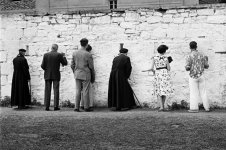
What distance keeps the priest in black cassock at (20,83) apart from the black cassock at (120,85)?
2313mm

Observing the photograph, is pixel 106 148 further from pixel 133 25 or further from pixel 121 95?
pixel 133 25

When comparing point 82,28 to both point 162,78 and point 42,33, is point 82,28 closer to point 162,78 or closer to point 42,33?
point 42,33

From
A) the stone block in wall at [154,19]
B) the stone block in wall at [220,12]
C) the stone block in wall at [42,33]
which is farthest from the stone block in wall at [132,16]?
the stone block in wall at [42,33]

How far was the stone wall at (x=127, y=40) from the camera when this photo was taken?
10102 mm

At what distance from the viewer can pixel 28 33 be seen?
1128cm

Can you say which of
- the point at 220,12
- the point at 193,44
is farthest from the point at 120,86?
the point at 220,12

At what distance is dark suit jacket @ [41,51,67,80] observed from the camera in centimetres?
1021

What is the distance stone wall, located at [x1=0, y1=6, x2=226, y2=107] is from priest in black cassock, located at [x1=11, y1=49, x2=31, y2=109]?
429 millimetres

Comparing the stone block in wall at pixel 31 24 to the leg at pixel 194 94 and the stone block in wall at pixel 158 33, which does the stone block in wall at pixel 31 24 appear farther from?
the leg at pixel 194 94

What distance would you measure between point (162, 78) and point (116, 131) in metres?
2.18

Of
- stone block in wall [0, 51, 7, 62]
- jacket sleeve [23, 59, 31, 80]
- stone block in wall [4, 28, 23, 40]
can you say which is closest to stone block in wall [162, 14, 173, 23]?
jacket sleeve [23, 59, 31, 80]

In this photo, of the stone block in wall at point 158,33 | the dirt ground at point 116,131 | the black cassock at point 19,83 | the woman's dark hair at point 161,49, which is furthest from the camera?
the black cassock at point 19,83

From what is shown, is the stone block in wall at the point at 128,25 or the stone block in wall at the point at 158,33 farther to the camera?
the stone block in wall at the point at 128,25

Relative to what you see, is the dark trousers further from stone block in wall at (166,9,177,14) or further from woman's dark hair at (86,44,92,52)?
stone block in wall at (166,9,177,14)
